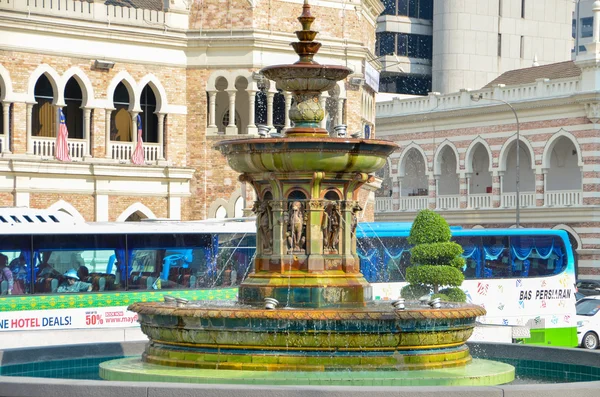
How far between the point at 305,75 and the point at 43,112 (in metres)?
22.3

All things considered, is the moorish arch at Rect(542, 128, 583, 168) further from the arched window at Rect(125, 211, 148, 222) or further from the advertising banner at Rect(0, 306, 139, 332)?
the advertising banner at Rect(0, 306, 139, 332)

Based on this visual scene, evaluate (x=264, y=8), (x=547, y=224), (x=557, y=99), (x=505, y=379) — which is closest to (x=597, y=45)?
(x=557, y=99)

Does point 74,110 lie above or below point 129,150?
above

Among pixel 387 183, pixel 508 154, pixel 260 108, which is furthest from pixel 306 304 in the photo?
pixel 387 183

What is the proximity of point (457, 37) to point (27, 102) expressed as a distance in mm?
37636

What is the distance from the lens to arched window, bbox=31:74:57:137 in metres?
36.5

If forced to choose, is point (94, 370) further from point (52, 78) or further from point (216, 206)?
point (216, 206)

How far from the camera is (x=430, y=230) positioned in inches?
1194

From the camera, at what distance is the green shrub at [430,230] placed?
30.3 metres

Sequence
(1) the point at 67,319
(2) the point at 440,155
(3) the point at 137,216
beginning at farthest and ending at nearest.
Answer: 1. (2) the point at 440,155
2. (3) the point at 137,216
3. (1) the point at 67,319

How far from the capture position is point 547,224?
52.3 m

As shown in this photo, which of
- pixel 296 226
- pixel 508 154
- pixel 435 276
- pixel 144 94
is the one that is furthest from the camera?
pixel 508 154

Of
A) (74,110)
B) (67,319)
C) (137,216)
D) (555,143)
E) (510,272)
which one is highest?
(74,110)

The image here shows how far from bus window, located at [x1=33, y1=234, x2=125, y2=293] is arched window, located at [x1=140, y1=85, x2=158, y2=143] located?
41.9ft
